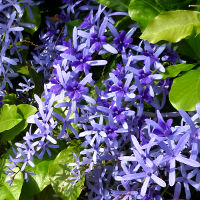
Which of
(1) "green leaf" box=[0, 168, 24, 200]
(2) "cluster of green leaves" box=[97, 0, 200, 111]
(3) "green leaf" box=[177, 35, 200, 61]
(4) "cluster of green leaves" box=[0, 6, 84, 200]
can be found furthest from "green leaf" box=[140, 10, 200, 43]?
(1) "green leaf" box=[0, 168, 24, 200]

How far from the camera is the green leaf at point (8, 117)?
163 cm

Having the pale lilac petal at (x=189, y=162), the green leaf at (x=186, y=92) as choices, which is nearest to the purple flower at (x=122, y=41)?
the green leaf at (x=186, y=92)

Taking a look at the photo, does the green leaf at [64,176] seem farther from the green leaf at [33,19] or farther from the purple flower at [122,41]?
the green leaf at [33,19]

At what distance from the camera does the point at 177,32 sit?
1347 millimetres

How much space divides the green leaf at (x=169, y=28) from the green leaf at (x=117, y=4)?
1.04 ft

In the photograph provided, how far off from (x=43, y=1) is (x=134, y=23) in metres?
0.82

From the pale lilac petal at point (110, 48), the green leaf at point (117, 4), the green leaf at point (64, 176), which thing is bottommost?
the green leaf at point (64, 176)

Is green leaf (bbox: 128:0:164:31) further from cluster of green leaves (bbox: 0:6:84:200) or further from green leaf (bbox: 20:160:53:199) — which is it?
green leaf (bbox: 20:160:53:199)

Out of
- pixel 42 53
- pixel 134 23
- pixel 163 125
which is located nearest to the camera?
pixel 163 125

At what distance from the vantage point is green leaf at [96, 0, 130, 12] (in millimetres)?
1597

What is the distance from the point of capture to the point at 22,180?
1.58 metres

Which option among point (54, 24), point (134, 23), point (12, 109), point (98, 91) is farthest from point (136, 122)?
point (54, 24)

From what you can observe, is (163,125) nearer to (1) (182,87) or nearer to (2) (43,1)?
(1) (182,87)

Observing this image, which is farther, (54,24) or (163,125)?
(54,24)
